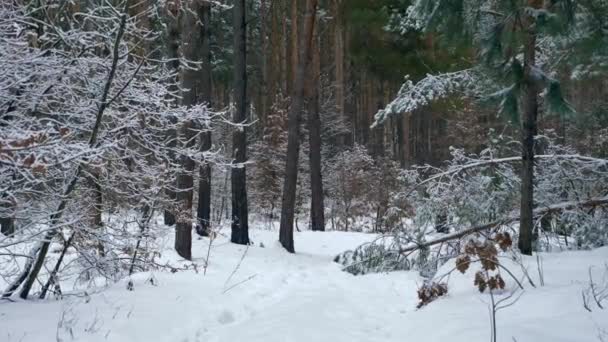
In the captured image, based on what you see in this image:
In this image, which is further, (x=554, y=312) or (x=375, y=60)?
(x=375, y=60)

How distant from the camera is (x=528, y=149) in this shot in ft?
20.1

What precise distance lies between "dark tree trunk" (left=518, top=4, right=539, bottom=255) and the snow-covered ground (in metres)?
0.33

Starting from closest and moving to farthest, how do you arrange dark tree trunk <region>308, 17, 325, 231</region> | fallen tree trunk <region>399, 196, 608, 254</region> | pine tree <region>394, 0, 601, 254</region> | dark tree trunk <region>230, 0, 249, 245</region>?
pine tree <region>394, 0, 601, 254</region> → fallen tree trunk <region>399, 196, 608, 254</region> → dark tree trunk <region>230, 0, 249, 245</region> → dark tree trunk <region>308, 17, 325, 231</region>

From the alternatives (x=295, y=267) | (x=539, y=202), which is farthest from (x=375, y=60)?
(x=539, y=202)

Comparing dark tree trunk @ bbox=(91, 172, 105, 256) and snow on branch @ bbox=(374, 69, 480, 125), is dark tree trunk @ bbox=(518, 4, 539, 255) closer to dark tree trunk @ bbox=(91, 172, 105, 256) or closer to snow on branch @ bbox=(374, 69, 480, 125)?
snow on branch @ bbox=(374, 69, 480, 125)

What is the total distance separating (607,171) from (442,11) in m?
3.11

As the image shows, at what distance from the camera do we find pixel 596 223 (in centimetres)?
666

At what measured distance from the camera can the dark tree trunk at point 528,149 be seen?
6031 mm

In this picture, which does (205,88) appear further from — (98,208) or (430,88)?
(98,208)

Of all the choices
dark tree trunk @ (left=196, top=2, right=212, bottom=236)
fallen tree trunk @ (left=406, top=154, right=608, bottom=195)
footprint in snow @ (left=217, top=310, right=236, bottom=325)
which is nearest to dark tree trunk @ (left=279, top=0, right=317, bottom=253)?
dark tree trunk @ (left=196, top=2, right=212, bottom=236)

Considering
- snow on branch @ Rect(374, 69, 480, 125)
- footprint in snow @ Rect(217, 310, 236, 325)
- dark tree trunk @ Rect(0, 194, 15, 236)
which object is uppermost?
snow on branch @ Rect(374, 69, 480, 125)

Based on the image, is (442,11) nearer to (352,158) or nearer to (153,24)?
(153,24)

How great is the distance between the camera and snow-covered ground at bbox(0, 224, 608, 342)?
413cm

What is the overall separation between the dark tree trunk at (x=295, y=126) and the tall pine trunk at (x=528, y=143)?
236 inches
